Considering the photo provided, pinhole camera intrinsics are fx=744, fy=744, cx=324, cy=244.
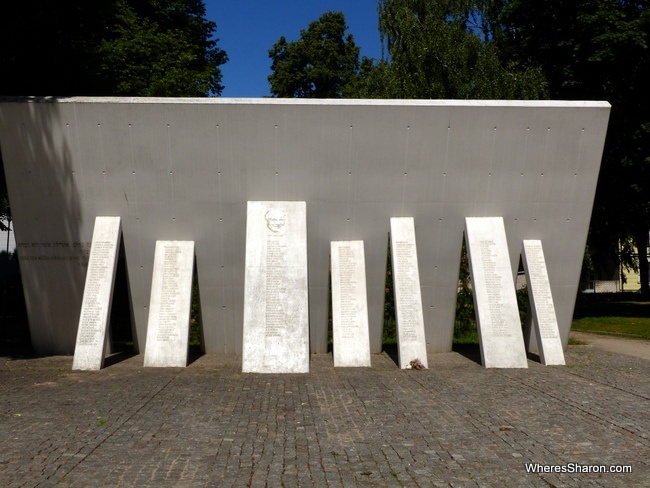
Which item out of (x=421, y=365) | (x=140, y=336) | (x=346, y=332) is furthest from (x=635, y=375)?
(x=140, y=336)

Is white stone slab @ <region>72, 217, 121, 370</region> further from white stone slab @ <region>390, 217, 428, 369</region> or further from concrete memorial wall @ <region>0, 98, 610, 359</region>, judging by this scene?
white stone slab @ <region>390, 217, 428, 369</region>

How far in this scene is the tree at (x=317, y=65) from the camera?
4625cm

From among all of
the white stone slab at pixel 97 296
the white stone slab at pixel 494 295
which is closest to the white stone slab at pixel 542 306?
the white stone slab at pixel 494 295

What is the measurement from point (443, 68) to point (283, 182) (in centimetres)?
1661

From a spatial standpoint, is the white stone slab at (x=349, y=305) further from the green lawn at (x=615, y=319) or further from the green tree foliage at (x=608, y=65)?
the green tree foliage at (x=608, y=65)

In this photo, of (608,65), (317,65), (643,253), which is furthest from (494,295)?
(317,65)

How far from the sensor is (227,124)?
14734mm

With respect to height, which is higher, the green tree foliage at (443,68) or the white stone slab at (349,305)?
the green tree foliage at (443,68)

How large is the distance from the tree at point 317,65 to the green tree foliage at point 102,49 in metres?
11.3

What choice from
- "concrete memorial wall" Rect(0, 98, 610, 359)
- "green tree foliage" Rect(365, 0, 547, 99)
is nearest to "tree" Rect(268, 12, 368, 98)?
"green tree foliage" Rect(365, 0, 547, 99)

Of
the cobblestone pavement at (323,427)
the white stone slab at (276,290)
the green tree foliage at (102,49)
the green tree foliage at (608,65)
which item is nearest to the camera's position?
the cobblestone pavement at (323,427)

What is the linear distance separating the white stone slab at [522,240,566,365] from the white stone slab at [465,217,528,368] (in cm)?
51

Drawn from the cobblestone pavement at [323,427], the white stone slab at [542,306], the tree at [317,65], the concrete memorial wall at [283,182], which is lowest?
the cobblestone pavement at [323,427]

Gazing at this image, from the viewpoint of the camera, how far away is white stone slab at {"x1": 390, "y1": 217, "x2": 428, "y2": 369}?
557 inches
